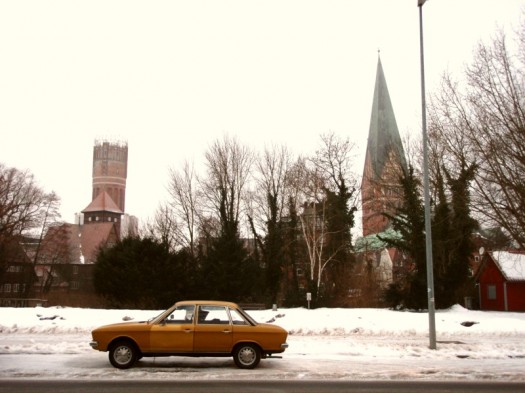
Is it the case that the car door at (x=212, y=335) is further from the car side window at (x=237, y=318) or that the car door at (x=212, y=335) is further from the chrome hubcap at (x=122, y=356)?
the chrome hubcap at (x=122, y=356)

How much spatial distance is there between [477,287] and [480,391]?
39.0m

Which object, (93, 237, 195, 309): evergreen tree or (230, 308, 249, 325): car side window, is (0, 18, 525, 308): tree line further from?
(230, 308, 249, 325): car side window

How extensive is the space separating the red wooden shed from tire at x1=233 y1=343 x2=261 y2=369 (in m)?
35.1

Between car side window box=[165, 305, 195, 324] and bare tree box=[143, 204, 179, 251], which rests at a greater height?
bare tree box=[143, 204, 179, 251]

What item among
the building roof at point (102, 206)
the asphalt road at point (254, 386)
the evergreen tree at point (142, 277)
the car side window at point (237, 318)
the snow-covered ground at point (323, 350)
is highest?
the building roof at point (102, 206)

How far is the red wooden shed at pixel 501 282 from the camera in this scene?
145 feet

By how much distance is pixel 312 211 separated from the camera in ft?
146

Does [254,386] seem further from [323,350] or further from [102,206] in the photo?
[102,206]

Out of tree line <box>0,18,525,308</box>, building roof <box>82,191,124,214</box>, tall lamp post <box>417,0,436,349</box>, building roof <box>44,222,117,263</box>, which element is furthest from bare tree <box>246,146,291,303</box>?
building roof <box>82,191,124,214</box>

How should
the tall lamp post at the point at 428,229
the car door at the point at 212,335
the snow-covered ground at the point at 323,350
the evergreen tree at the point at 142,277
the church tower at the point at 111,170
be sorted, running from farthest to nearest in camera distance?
the church tower at the point at 111,170 < the evergreen tree at the point at 142,277 < the tall lamp post at the point at 428,229 < the car door at the point at 212,335 < the snow-covered ground at the point at 323,350

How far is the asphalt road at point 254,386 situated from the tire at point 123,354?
171cm

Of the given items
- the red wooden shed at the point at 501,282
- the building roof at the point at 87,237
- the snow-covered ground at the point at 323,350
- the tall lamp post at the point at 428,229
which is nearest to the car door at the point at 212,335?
the snow-covered ground at the point at 323,350

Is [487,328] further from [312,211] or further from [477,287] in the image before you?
[477,287]

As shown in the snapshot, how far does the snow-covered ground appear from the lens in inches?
496
